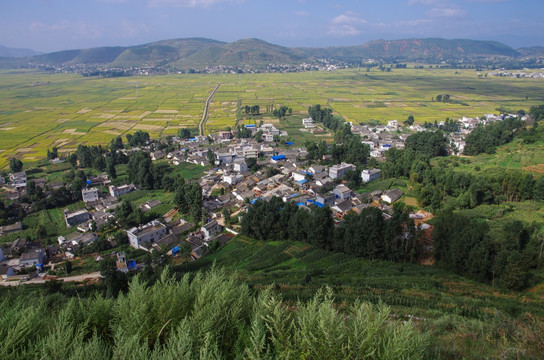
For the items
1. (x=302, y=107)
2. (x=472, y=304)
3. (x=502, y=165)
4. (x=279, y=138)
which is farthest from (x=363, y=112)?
(x=472, y=304)

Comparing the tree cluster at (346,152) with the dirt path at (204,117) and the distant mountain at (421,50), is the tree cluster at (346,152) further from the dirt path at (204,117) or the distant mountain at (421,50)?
the distant mountain at (421,50)

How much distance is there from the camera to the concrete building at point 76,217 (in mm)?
17406

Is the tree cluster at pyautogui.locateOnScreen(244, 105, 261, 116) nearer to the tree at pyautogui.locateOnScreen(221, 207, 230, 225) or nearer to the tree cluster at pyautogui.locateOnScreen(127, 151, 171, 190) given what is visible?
the tree cluster at pyautogui.locateOnScreen(127, 151, 171, 190)

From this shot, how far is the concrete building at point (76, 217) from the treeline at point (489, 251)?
58.8 feet

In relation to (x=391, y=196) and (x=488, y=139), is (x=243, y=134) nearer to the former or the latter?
(x=391, y=196)

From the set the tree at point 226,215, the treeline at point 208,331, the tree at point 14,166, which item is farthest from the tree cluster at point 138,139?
the treeline at point 208,331

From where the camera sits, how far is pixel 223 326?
13.7 feet

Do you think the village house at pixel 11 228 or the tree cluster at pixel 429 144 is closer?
the village house at pixel 11 228

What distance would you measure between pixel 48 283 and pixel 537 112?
46332 mm

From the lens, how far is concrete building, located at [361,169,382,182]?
2245 cm

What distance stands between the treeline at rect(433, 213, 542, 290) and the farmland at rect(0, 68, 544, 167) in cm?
2172

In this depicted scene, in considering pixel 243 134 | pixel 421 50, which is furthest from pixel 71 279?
pixel 421 50

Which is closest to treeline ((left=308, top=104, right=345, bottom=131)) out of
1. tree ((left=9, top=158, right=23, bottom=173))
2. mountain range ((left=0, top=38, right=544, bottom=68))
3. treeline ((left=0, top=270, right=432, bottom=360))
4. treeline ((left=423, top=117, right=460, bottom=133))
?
treeline ((left=423, top=117, right=460, bottom=133))

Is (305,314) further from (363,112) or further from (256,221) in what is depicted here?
(363,112)
